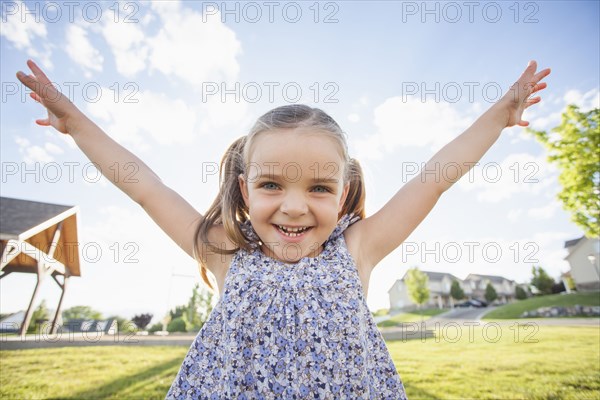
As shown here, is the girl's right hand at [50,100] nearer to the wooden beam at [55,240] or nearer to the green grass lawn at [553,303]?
the wooden beam at [55,240]

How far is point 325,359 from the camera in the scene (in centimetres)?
141

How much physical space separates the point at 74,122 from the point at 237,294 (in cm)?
143

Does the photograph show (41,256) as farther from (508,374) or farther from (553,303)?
(553,303)

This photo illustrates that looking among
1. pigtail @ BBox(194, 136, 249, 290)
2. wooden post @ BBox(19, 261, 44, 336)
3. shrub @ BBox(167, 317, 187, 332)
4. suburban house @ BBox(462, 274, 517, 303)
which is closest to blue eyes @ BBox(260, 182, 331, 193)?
pigtail @ BBox(194, 136, 249, 290)

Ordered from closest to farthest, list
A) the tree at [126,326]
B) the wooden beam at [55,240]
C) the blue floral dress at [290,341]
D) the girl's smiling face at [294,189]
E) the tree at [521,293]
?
the blue floral dress at [290,341], the girl's smiling face at [294,189], the tree at [126,326], the wooden beam at [55,240], the tree at [521,293]

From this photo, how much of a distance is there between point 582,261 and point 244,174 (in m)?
61.4

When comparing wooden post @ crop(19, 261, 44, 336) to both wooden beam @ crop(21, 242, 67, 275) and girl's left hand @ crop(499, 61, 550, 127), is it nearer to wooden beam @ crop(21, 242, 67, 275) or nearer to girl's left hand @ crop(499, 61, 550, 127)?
wooden beam @ crop(21, 242, 67, 275)

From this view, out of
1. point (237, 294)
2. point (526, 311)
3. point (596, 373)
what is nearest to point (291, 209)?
point (237, 294)

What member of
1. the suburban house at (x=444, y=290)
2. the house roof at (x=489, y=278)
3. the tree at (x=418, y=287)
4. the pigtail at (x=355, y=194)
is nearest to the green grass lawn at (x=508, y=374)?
the pigtail at (x=355, y=194)

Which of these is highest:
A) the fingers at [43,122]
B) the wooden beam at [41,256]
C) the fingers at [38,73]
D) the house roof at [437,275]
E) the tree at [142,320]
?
the house roof at [437,275]

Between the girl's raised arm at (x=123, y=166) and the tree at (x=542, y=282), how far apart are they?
191ft

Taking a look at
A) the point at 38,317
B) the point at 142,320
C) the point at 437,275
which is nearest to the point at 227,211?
the point at 142,320

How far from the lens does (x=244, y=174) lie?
192 centimetres

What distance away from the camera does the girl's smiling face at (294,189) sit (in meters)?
1.55
